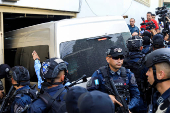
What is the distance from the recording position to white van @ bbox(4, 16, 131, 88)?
4.01 m

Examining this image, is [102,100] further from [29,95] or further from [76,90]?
[29,95]

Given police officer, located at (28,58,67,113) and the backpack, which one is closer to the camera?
the backpack

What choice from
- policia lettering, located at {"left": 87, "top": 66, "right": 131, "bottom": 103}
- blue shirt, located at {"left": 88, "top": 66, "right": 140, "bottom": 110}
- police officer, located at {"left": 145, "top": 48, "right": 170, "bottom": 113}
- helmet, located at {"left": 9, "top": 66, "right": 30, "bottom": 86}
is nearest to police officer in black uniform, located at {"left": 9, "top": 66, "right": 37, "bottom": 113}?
helmet, located at {"left": 9, "top": 66, "right": 30, "bottom": 86}

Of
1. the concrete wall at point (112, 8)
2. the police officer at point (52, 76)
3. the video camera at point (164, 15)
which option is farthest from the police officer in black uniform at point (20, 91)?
the video camera at point (164, 15)

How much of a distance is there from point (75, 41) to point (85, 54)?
33cm

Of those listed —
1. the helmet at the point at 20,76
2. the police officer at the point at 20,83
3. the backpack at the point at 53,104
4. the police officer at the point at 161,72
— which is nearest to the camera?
the police officer at the point at 161,72

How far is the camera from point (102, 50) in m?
4.59

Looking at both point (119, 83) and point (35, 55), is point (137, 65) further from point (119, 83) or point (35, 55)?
point (35, 55)

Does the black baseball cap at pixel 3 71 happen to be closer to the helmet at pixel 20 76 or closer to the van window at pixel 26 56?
the van window at pixel 26 56

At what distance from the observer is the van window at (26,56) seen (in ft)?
14.4

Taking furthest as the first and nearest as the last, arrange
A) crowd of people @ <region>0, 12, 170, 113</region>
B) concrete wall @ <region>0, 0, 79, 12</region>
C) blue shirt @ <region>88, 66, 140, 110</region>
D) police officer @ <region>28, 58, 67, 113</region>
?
1. concrete wall @ <region>0, 0, 79, 12</region>
2. blue shirt @ <region>88, 66, 140, 110</region>
3. police officer @ <region>28, 58, 67, 113</region>
4. crowd of people @ <region>0, 12, 170, 113</region>

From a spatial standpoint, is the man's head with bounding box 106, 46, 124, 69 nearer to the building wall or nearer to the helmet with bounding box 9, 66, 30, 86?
the helmet with bounding box 9, 66, 30, 86

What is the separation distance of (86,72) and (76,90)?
8.49ft

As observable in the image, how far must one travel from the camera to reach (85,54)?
14.2ft
